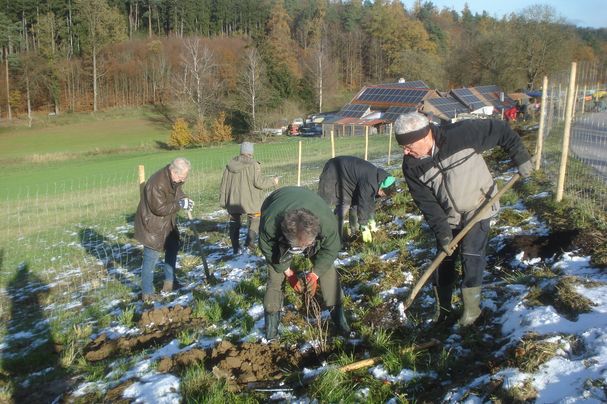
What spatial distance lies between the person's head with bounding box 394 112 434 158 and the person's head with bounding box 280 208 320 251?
35.9 inches

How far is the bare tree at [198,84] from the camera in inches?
1903

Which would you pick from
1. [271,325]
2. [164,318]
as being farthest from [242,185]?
[271,325]

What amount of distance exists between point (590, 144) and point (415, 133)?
1227 centimetres

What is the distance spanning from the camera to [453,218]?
13.2 feet

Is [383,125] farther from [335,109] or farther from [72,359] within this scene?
[72,359]

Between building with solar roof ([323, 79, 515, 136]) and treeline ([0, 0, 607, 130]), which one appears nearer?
building with solar roof ([323, 79, 515, 136])

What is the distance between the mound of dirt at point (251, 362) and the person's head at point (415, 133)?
199 centimetres

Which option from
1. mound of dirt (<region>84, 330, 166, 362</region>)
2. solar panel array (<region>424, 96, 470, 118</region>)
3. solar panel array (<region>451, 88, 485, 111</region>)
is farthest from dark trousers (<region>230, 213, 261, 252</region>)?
solar panel array (<region>451, 88, 485, 111</region>)

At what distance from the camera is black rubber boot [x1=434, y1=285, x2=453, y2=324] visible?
4262mm

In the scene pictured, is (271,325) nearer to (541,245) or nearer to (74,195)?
(541,245)

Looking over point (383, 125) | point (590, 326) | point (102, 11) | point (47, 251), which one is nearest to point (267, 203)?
point (590, 326)

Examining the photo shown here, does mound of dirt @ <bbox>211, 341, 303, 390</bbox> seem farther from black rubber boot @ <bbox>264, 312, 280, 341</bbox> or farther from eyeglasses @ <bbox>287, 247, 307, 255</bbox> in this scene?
eyeglasses @ <bbox>287, 247, 307, 255</bbox>

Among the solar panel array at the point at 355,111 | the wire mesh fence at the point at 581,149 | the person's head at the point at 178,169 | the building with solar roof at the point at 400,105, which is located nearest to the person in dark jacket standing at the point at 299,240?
the person's head at the point at 178,169

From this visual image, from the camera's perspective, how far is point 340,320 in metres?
4.36
